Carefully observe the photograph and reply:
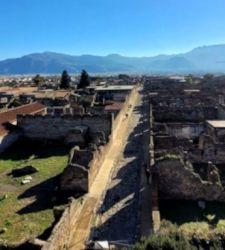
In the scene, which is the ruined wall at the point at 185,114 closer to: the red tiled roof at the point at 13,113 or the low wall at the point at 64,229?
the red tiled roof at the point at 13,113

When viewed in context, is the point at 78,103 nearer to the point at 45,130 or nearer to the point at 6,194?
the point at 45,130

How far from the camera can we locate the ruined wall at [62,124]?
120 feet

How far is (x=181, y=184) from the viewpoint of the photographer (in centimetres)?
2025

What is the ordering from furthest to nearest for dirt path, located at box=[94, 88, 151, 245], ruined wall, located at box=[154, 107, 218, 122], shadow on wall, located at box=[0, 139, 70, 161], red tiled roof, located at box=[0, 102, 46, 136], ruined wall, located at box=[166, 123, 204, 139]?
ruined wall, located at box=[154, 107, 218, 122] → red tiled roof, located at box=[0, 102, 46, 136] → ruined wall, located at box=[166, 123, 204, 139] → shadow on wall, located at box=[0, 139, 70, 161] → dirt path, located at box=[94, 88, 151, 245]

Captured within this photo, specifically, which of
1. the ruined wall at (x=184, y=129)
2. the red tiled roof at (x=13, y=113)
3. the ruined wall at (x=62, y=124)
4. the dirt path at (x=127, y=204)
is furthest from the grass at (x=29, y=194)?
the ruined wall at (x=184, y=129)

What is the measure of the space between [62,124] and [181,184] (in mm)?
18753

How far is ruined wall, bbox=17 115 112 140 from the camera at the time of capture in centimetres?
3666

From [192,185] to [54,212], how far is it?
7.01 m

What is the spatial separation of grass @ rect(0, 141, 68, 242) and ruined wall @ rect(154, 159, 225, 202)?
592 cm

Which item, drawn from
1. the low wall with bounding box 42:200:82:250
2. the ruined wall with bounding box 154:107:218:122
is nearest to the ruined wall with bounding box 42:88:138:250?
the low wall with bounding box 42:200:82:250

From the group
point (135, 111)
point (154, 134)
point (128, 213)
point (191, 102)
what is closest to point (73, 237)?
point (128, 213)

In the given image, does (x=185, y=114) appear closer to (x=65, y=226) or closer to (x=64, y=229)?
(x=65, y=226)

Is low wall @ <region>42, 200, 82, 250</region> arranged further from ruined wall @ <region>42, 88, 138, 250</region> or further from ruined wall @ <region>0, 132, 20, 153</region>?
ruined wall @ <region>0, 132, 20, 153</region>

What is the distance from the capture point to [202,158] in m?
26.5
